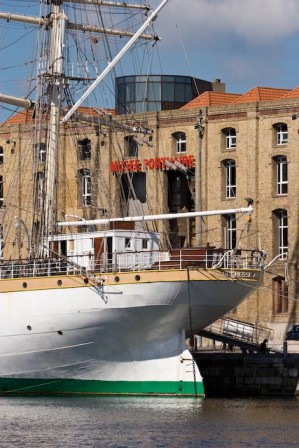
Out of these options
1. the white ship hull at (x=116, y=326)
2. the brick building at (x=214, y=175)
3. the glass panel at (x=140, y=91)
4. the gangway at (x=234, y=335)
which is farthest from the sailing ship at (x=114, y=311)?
the glass panel at (x=140, y=91)

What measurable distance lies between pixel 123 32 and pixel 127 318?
77.4ft

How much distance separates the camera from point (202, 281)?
245 ft

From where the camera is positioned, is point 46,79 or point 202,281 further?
point 46,79

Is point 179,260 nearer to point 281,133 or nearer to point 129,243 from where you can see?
point 129,243

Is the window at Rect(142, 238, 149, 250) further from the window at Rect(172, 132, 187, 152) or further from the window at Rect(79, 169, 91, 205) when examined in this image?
the window at Rect(172, 132, 187, 152)

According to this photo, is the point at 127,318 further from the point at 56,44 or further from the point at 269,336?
the point at 269,336

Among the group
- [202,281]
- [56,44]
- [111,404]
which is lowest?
[111,404]

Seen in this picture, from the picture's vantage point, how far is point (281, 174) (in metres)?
104

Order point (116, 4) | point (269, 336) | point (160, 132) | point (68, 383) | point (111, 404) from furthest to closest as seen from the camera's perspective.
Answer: point (160, 132) < point (269, 336) < point (116, 4) < point (68, 383) < point (111, 404)

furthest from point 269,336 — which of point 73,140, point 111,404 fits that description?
point 111,404

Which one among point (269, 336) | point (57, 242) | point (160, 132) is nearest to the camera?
point (57, 242)

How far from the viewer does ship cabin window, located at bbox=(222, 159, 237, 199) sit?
348 ft

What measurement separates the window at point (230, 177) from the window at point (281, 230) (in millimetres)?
4174

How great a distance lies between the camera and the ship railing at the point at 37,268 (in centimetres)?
7738
